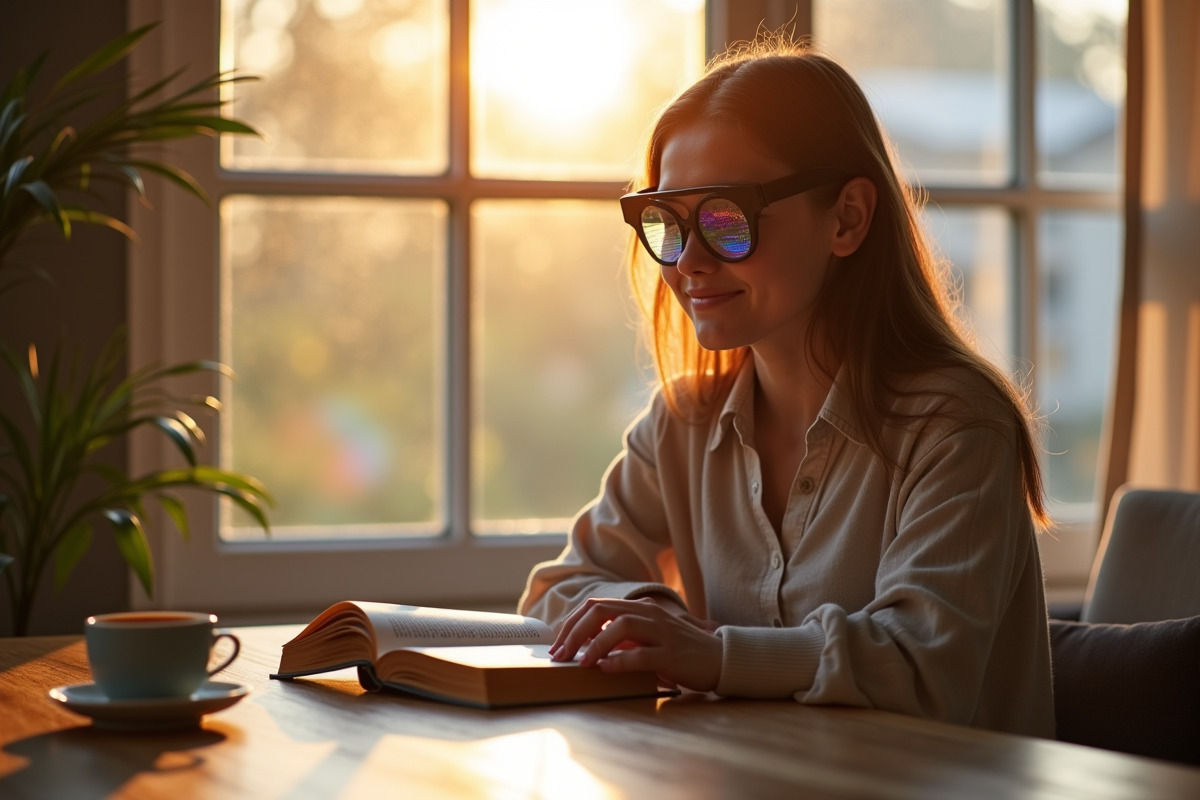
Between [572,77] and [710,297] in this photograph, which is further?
[572,77]

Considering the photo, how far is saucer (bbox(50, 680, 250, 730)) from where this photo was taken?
1.09 m

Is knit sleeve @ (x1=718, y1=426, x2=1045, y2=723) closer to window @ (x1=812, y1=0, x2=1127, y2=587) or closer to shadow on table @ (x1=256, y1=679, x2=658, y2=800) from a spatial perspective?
shadow on table @ (x1=256, y1=679, x2=658, y2=800)

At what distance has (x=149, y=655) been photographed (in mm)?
1104

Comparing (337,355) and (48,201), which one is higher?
(48,201)

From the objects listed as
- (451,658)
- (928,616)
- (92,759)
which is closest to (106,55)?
(451,658)

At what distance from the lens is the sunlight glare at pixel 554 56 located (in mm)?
2906

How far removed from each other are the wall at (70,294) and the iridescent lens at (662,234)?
1398mm

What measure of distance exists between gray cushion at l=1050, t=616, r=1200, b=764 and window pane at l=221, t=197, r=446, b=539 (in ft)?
5.03

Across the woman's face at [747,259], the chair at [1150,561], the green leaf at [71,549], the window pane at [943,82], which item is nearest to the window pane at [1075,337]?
the window pane at [943,82]

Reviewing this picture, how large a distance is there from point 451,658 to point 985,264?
91.7 inches

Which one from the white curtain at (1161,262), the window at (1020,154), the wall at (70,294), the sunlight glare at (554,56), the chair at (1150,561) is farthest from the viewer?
the window at (1020,154)

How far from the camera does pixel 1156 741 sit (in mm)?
1610

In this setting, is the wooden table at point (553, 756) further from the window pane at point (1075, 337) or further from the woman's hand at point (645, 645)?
the window pane at point (1075, 337)

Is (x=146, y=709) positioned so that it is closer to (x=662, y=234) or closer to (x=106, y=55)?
(x=662, y=234)
